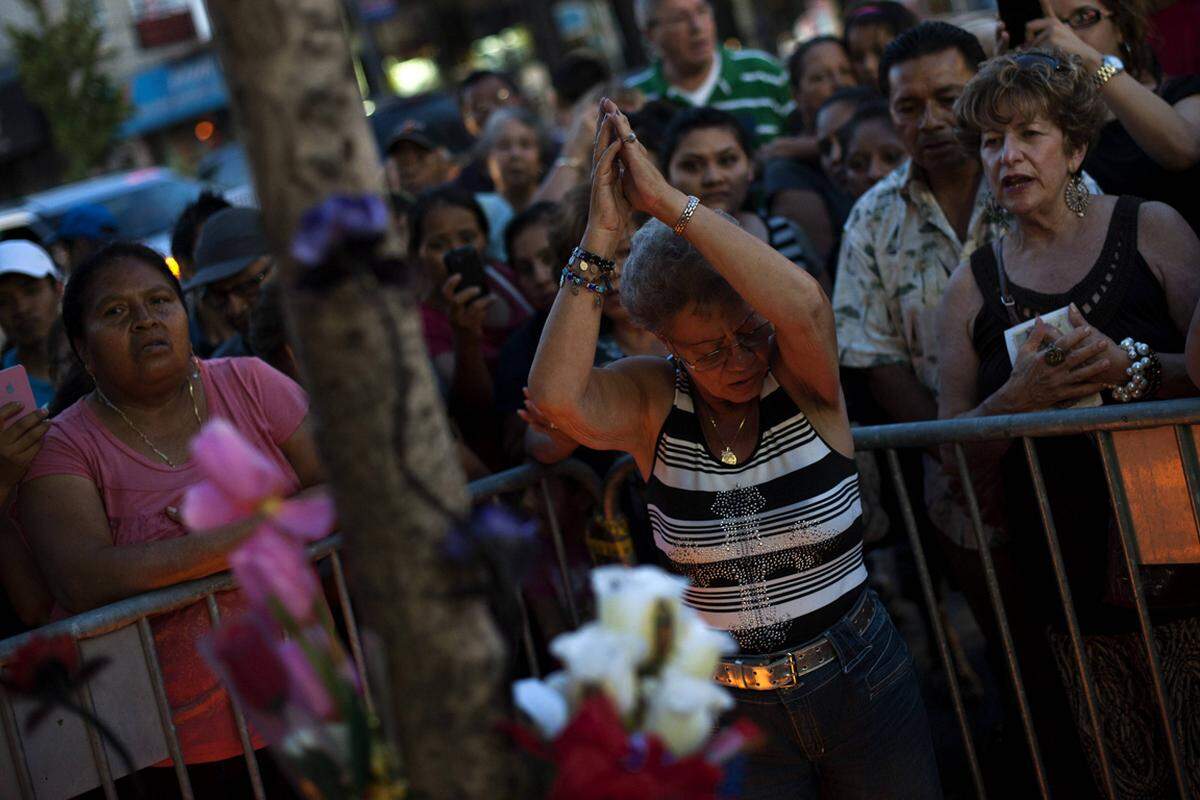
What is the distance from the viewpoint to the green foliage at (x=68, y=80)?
20.0 meters

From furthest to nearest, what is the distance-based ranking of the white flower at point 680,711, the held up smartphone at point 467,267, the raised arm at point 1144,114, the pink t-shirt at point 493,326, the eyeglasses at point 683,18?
the eyeglasses at point 683,18, the pink t-shirt at point 493,326, the held up smartphone at point 467,267, the raised arm at point 1144,114, the white flower at point 680,711

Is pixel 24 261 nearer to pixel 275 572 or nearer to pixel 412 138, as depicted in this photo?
pixel 412 138

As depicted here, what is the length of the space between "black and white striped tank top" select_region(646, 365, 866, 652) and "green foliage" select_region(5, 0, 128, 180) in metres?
20.2

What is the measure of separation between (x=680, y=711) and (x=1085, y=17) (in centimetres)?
326

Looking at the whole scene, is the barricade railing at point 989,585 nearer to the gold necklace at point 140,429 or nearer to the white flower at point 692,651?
the gold necklace at point 140,429

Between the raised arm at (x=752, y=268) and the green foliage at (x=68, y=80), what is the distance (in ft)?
66.1

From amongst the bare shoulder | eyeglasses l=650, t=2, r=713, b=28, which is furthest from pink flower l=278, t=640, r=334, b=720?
eyeglasses l=650, t=2, r=713, b=28

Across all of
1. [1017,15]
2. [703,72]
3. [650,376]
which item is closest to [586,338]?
[650,376]

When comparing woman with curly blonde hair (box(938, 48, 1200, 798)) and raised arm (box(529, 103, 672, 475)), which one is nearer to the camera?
raised arm (box(529, 103, 672, 475))

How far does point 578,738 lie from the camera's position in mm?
1354

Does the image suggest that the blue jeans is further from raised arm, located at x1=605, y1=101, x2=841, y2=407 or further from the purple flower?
the purple flower

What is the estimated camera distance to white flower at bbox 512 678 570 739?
1.46 meters

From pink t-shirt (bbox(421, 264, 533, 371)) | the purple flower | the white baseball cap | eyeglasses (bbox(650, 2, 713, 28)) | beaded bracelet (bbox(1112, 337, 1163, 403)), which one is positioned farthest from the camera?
eyeglasses (bbox(650, 2, 713, 28))

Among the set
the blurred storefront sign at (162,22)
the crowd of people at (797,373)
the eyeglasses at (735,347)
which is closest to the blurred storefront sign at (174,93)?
the blurred storefront sign at (162,22)
